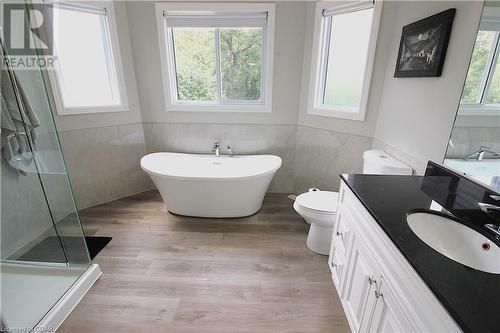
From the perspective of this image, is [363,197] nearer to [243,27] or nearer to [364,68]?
Result: [364,68]

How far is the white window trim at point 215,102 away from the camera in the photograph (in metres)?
2.74

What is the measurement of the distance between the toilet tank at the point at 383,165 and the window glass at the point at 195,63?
205 cm

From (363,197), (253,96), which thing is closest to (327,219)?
(363,197)

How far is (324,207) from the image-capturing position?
2.13 meters

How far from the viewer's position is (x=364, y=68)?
243cm

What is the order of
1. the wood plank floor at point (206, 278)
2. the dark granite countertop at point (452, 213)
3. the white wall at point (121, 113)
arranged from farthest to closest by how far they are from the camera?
the white wall at point (121, 113) → the wood plank floor at point (206, 278) → the dark granite countertop at point (452, 213)

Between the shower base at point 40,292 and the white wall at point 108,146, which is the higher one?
the white wall at point 108,146

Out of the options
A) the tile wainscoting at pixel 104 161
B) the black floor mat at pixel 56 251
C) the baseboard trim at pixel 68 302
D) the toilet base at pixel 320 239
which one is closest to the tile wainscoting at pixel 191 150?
the tile wainscoting at pixel 104 161

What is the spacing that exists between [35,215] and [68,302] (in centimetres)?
79

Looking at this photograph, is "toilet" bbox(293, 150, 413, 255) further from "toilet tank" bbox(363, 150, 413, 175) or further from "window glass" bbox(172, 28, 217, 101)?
"window glass" bbox(172, 28, 217, 101)

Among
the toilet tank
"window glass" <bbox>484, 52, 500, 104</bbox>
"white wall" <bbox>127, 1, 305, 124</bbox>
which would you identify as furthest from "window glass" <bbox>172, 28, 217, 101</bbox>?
"window glass" <bbox>484, 52, 500, 104</bbox>

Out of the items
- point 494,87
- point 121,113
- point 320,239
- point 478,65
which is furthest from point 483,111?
point 121,113

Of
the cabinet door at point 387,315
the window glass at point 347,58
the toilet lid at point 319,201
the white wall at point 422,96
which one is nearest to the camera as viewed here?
the cabinet door at point 387,315

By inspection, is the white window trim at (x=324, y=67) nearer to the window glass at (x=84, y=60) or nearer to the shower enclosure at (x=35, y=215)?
the window glass at (x=84, y=60)
